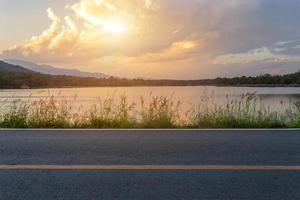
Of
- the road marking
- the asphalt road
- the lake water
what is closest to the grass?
the lake water

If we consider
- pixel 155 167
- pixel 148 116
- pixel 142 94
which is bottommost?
pixel 155 167

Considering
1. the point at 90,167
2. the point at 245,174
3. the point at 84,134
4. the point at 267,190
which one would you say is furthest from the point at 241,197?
the point at 84,134

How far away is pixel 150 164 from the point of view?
244 inches

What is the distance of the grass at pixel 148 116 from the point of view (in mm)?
11398

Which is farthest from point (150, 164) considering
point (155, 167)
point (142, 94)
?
point (142, 94)

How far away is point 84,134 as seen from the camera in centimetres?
930

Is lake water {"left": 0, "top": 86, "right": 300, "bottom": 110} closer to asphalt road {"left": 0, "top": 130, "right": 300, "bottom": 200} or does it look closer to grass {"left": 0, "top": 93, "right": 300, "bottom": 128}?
grass {"left": 0, "top": 93, "right": 300, "bottom": 128}

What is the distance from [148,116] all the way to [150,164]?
5598mm

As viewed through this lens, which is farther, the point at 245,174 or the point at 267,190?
the point at 245,174

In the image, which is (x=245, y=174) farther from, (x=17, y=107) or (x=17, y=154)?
(x=17, y=107)

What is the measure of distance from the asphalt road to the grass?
199cm

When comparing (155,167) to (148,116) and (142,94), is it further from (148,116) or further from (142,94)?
(142,94)

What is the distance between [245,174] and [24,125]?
7221 mm

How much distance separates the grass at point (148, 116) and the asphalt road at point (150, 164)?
1.99 metres
